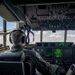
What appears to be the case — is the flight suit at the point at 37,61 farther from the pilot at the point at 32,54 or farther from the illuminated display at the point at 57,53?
the illuminated display at the point at 57,53

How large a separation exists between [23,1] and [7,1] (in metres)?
0.15

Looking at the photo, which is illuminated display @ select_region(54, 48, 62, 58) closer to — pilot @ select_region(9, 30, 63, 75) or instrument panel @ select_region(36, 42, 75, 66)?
instrument panel @ select_region(36, 42, 75, 66)

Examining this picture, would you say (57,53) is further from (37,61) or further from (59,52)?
(37,61)

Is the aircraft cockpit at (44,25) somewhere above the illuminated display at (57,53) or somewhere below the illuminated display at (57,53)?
above

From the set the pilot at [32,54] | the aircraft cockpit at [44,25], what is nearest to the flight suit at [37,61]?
the pilot at [32,54]

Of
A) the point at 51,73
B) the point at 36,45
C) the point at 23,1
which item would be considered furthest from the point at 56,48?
the point at 23,1

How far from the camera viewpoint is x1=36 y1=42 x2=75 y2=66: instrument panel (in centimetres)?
340

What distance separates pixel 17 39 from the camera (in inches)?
74.3

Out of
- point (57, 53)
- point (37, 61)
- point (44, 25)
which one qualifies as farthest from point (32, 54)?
point (57, 53)

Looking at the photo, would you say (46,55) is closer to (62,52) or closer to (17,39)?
(62,52)

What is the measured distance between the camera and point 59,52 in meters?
3.41

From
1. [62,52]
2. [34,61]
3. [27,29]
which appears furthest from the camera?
[62,52]

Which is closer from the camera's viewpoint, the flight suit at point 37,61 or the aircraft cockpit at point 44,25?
the aircraft cockpit at point 44,25

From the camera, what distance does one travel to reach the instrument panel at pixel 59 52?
134 inches
